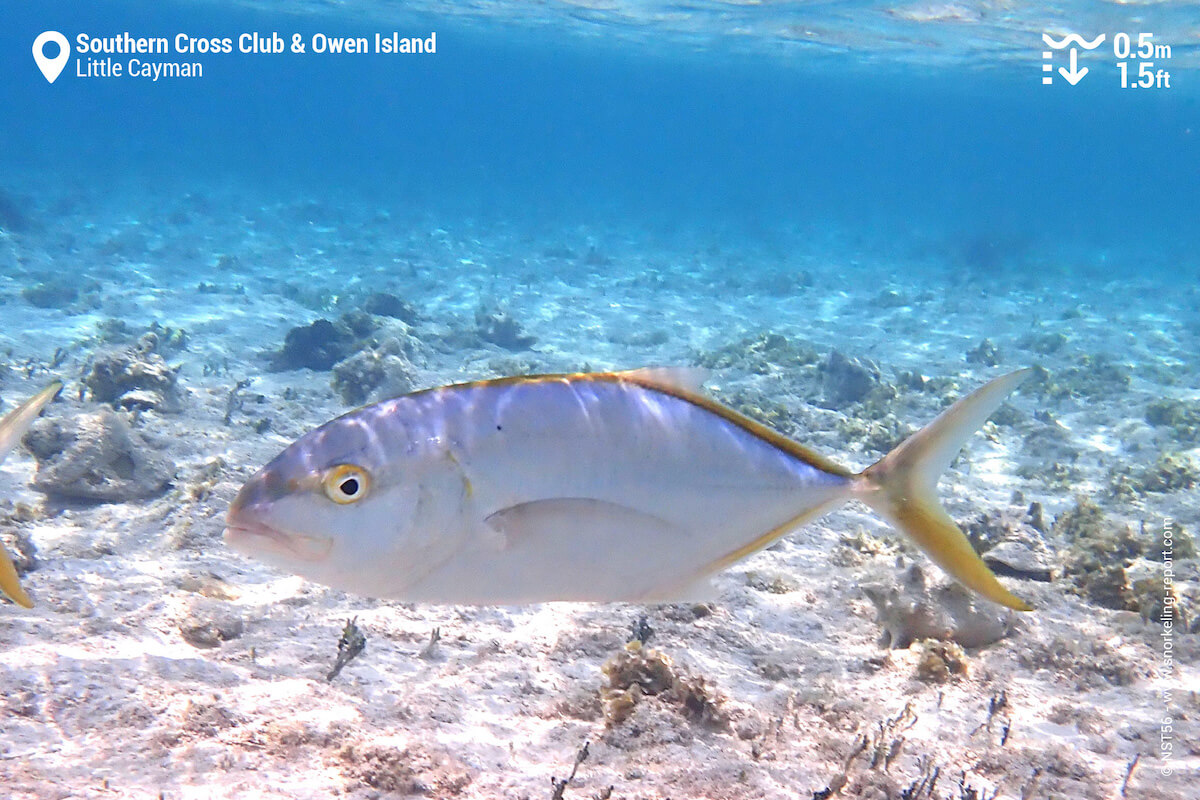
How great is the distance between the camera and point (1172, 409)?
11.1 meters

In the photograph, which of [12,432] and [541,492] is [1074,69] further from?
[12,432]

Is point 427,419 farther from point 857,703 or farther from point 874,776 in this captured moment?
point 857,703

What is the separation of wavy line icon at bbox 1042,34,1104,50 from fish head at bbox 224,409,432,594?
3482cm

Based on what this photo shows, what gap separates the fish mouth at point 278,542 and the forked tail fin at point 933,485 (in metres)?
1.28

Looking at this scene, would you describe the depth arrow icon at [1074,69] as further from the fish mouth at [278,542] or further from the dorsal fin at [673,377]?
the fish mouth at [278,542]

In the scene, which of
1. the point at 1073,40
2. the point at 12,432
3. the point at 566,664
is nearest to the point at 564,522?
the point at 12,432

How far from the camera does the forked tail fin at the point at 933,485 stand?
5.86 feet

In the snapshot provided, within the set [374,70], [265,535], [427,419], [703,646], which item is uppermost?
[374,70]

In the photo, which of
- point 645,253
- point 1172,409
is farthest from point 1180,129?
point 1172,409

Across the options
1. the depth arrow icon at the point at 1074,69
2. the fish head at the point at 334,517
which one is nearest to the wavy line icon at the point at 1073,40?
the depth arrow icon at the point at 1074,69

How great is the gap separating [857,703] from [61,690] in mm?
3818

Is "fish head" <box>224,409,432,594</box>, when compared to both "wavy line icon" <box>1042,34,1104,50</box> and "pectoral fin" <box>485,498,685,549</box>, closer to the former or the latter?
"pectoral fin" <box>485,498,685,549</box>

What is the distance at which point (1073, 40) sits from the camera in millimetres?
28406

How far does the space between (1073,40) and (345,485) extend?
36220 mm
